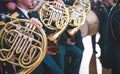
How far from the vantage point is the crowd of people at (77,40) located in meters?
2.90

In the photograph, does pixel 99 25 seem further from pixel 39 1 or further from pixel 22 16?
pixel 22 16

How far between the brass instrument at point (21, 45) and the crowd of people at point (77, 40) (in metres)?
0.10

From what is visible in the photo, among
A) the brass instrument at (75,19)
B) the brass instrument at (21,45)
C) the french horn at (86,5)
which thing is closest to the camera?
the brass instrument at (21,45)

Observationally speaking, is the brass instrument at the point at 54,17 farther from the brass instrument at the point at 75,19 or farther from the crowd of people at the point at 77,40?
the brass instrument at the point at 75,19

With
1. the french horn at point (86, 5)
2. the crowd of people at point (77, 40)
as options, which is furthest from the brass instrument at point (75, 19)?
the french horn at point (86, 5)

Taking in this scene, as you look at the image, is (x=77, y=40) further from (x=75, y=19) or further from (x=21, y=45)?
(x=21, y=45)

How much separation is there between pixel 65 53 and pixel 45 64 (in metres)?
0.77

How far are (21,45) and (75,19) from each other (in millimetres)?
1345

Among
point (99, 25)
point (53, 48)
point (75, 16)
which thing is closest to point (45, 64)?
point (53, 48)

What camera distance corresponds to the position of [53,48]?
116 inches

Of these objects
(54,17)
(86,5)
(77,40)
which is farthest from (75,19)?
(86,5)

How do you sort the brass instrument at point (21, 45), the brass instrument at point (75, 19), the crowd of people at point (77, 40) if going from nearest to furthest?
the brass instrument at point (21, 45), the crowd of people at point (77, 40), the brass instrument at point (75, 19)

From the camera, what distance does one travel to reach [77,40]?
4160 mm

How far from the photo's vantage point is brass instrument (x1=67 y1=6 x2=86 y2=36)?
146 inches
